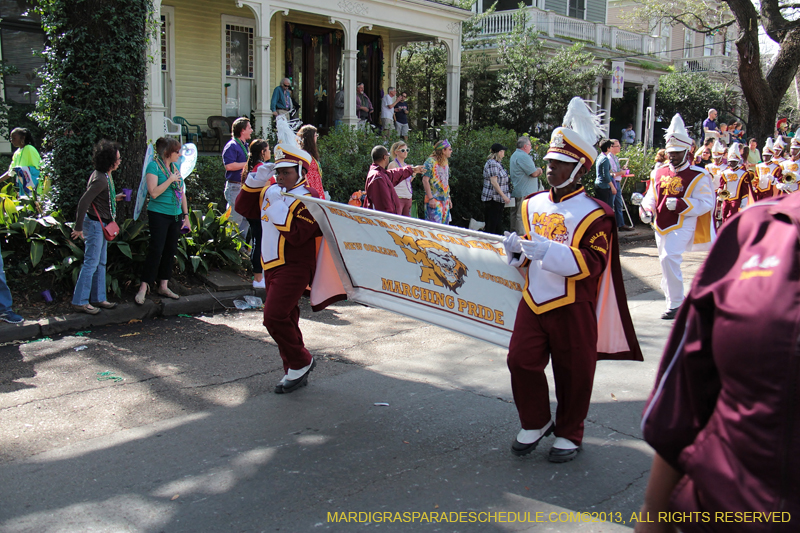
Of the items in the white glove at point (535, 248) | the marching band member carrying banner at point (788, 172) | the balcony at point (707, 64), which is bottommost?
the white glove at point (535, 248)

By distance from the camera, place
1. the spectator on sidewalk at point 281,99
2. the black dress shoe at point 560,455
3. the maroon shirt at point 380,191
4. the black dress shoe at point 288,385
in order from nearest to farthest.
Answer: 1. the black dress shoe at point 560,455
2. the black dress shoe at point 288,385
3. the maroon shirt at point 380,191
4. the spectator on sidewalk at point 281,99

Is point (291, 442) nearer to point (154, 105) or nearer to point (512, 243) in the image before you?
point (512, 243)

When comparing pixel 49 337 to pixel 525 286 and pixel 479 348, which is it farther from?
pixel 525 286

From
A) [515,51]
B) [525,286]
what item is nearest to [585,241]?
[525,286]

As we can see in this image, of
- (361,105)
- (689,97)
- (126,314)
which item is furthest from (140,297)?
(689,97)

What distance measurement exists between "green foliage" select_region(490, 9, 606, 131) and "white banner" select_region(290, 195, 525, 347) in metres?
18.2

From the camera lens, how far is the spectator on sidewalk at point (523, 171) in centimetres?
1187

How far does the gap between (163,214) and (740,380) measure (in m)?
7.23

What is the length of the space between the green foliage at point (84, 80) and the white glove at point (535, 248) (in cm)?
A: 611

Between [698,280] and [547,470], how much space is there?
271 centimetres

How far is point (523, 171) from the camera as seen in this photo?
39.3 feet

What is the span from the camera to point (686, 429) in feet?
5.39

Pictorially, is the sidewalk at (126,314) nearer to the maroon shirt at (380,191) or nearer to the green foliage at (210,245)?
the green foliage at (210,245)

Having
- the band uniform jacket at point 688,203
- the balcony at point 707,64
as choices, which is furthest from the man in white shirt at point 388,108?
the balcony at point 707,64
